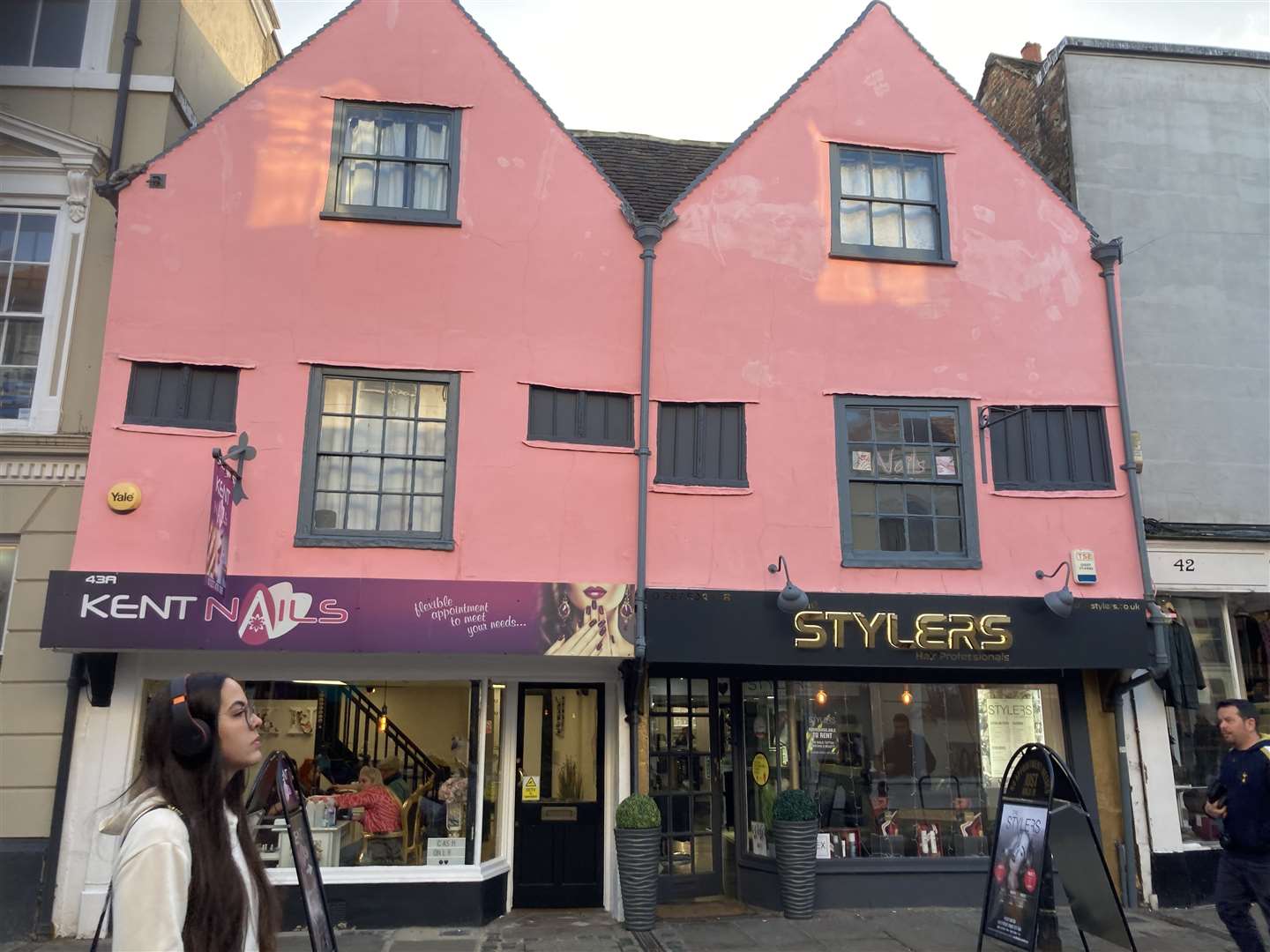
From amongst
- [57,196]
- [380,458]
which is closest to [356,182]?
[380,458]

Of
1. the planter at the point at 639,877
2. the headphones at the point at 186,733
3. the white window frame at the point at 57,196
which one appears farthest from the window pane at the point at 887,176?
the headphones at the point at 186,733

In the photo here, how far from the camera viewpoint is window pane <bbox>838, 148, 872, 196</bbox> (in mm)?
11727

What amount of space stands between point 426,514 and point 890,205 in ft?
21.7

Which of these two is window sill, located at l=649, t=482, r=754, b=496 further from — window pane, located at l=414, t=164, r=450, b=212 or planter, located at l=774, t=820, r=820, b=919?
window pane, located at l=414, t=164, r=450, b=212

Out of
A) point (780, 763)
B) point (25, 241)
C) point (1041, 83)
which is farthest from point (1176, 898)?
point (25, 241)

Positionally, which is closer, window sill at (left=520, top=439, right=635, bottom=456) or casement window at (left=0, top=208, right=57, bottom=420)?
window sill at (left=520, top=439, right=635, bottom=456)

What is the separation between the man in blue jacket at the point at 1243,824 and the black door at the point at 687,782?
5.31 meters

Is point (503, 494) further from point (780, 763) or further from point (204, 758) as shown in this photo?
point (204, 758)

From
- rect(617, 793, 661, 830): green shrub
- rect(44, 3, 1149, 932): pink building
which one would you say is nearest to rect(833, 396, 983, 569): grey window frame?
rect(44, 3, 1149, 932): pink building

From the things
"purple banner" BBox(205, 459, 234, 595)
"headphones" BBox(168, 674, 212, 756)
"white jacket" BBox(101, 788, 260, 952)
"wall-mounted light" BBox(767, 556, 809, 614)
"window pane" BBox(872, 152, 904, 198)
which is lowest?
"white jacket" BBox(101, 788, 260, 952)

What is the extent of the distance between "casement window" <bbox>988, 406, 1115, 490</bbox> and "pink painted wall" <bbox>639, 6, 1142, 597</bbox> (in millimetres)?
160

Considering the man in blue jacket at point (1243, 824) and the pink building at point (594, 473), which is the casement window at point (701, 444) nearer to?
the pink building at point (594, 473)

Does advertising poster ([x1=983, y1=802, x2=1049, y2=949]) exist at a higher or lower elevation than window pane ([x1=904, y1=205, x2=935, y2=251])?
lower

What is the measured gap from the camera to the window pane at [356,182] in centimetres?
1077
